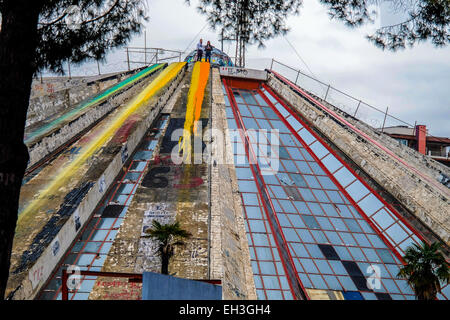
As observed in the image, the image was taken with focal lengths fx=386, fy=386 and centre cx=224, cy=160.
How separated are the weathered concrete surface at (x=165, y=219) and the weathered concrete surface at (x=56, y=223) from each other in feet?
3.62

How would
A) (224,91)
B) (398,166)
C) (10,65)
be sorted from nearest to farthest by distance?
1. (10,65)
2. (398,166)
3. (224,91)

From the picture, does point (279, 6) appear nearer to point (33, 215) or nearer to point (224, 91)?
point (33, 215)

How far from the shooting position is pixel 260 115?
18703mm

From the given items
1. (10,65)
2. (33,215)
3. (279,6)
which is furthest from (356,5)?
(33,215)

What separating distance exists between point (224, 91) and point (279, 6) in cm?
1377

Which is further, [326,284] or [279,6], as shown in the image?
[326,284]

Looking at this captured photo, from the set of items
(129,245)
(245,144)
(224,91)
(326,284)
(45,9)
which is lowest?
(326,284)

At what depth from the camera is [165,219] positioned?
994cm

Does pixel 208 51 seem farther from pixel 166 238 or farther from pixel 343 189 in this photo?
pixel 166 238

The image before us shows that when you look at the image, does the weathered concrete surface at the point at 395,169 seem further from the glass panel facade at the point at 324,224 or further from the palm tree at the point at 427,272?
the palm tree at the point at 427,272

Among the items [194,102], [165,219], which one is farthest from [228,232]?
[194,102]

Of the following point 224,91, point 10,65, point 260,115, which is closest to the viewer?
point 10,65

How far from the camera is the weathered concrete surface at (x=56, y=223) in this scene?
7.75 meters

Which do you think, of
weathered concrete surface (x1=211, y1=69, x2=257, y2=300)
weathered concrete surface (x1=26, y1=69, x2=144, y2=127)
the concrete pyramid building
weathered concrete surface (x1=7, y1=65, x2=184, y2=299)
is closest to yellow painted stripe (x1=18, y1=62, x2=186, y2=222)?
the concrete pyramid building
